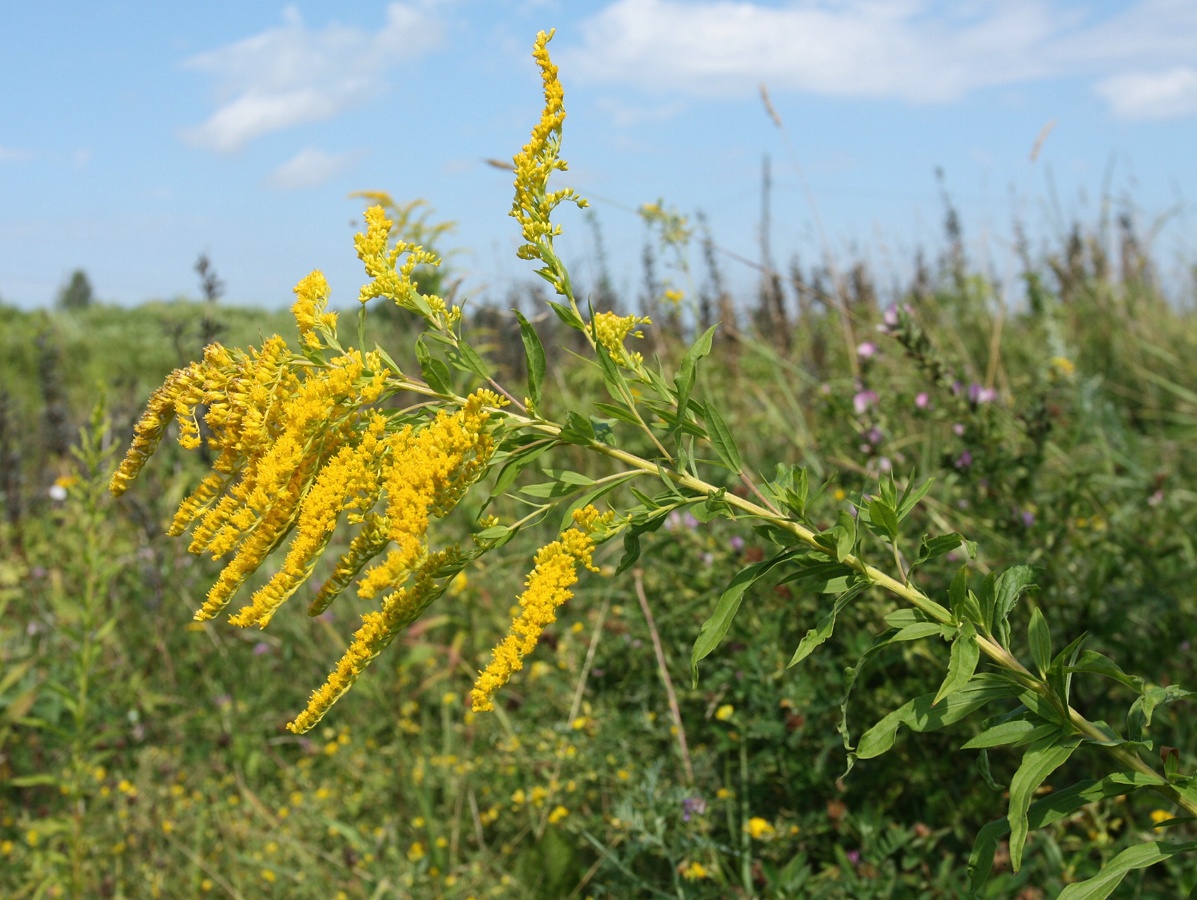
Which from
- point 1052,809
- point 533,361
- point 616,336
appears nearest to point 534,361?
point 533,361

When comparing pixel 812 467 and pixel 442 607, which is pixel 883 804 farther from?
pixel 442 607

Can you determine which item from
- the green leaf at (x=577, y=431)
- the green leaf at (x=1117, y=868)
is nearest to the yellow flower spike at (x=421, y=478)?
the green leaf at (x=577, y=431)

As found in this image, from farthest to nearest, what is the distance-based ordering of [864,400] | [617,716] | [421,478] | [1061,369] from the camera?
[1061,369] → [864,400] → [617,716] → [421,478]

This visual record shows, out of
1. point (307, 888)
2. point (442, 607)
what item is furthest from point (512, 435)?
point (442, 607)

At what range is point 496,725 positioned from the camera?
366 cm

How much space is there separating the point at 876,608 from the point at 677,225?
1.90 m

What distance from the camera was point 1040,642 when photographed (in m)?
1.38

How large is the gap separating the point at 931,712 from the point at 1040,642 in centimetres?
19

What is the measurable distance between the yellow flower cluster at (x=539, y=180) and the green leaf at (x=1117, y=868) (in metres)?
1.09

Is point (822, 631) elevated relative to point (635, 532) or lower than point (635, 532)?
lower

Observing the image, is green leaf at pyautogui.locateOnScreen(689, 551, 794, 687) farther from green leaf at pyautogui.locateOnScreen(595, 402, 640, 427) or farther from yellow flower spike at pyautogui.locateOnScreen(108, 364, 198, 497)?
yellow flower spike at pyautogui.locateOnScreen(108, 364, 198, 497)

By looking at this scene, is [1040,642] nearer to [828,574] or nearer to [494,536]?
[828,574]

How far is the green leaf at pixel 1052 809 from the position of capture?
1.31 m

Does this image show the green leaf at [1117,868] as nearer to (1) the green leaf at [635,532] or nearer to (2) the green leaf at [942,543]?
(2) the green leaf at [942,543]
